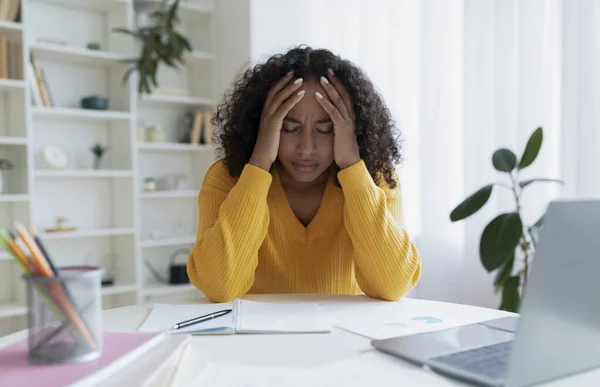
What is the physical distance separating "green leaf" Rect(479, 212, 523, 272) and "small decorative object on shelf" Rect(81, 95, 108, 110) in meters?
2.15

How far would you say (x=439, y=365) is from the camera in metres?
0.75

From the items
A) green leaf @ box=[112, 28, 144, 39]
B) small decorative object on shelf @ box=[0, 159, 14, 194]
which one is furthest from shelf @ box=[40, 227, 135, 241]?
green leaf @ box=[112, 28, 144, 39]

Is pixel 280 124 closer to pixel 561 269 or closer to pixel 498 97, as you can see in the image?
pixel 561 269

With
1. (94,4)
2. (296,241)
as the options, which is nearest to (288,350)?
(296,241)

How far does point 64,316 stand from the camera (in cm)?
66

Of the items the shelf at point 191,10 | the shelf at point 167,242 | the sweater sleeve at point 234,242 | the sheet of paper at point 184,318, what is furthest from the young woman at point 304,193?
the shelf at point 191,10

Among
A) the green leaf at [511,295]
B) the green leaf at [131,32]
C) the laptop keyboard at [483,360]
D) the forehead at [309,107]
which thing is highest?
the green leaf at [131,32]

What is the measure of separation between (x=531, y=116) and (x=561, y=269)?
6.04 feet

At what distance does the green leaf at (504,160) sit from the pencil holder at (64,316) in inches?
65.3

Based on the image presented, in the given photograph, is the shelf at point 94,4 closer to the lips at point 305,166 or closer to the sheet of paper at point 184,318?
the lips at point 305,166

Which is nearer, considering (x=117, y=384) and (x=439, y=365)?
(x=117, y=384)

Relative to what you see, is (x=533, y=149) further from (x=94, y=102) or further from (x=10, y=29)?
(x=10, y=29)

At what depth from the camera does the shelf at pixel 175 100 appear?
3.32 metres

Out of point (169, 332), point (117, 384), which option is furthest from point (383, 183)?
point (117, 384)
